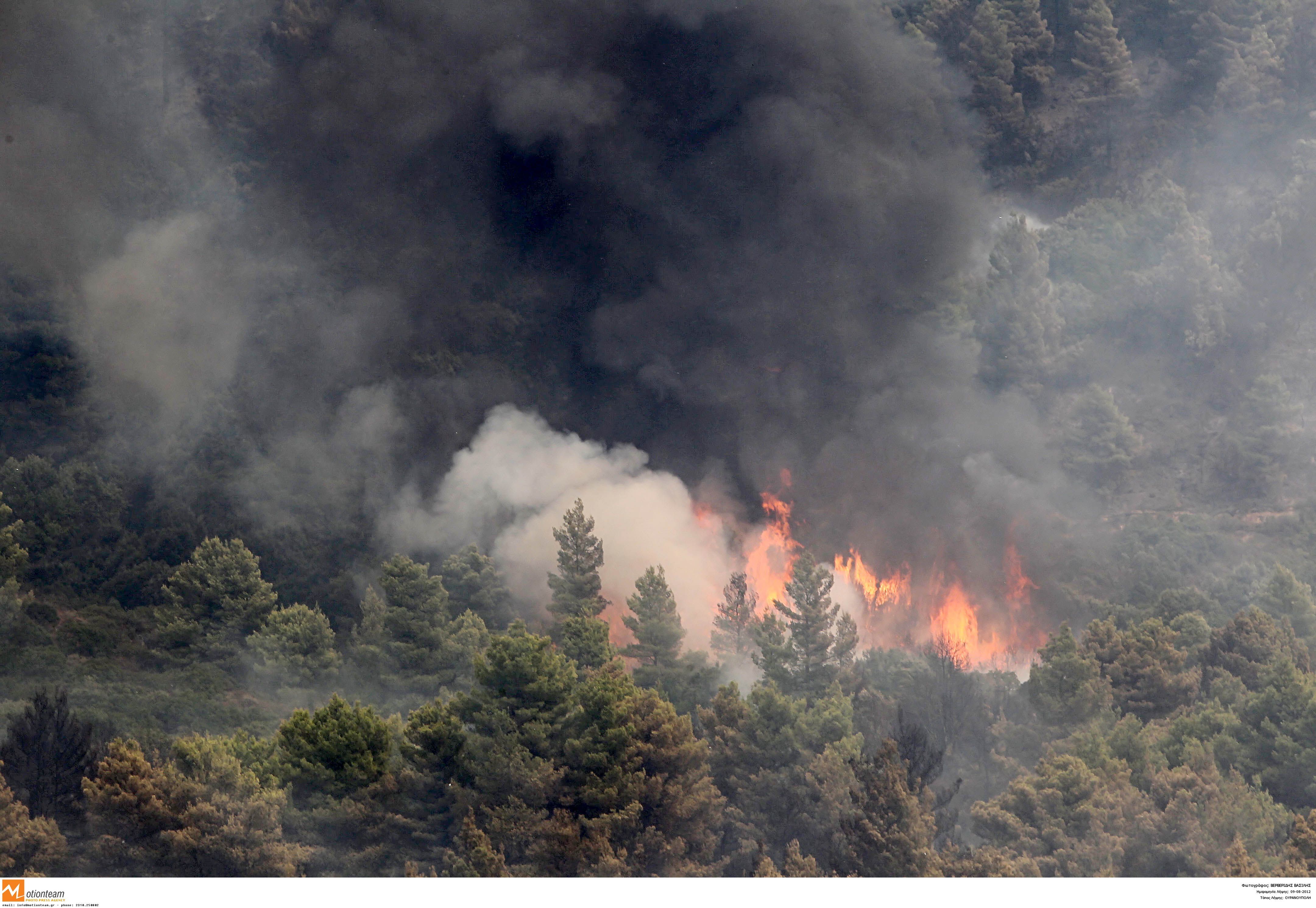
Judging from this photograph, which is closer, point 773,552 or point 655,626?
point 655,626

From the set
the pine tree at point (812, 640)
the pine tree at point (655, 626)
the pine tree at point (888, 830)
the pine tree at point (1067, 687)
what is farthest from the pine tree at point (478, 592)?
the pine tree at point (888, 830)

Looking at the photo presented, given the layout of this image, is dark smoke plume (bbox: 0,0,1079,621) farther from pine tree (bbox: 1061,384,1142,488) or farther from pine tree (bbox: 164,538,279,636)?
pine tree (bbox: 164,538,279,636)

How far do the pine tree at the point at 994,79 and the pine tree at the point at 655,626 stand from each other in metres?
52.5

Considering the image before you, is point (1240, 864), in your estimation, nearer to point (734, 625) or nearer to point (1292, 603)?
point (1292, 603)

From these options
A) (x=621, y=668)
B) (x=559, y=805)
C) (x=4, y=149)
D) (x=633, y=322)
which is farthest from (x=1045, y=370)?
(x=4, y=149)

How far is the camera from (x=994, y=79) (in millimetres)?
105062

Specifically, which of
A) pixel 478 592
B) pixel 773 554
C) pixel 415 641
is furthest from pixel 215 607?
pixel 773 554

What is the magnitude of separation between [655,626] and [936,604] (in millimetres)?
21814

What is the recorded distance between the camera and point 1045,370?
300 ft

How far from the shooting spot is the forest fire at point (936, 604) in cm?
7875

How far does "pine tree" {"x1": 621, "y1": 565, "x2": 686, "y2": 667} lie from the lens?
6556 cm

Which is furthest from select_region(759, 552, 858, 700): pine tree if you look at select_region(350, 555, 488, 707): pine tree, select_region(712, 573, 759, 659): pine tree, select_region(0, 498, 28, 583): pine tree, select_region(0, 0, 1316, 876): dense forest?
select_region(0, 498, 28, 583): pine tree

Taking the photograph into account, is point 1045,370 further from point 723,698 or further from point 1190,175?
point 723,698
